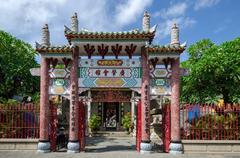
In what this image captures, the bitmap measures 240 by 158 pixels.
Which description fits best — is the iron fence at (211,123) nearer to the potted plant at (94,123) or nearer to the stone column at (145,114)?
the stone column at (145,114)

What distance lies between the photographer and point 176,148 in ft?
45.9

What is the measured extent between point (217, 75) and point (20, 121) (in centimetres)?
1333

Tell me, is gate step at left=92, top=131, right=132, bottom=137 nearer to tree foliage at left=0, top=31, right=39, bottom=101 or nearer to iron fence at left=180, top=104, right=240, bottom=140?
tree foliage at left=0, top=31, right=39, bottom=101

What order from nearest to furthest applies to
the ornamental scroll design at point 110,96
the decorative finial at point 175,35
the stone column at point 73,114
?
the stone column at point 73,114 < the decorative finial at point 175,35 < the ornamental scroll design at point 110,96

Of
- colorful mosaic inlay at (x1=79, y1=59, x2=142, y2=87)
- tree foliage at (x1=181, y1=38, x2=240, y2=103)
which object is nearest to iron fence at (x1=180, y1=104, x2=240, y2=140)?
colorful mosaic inlay at (x1=79, y1=59, x2=142, y2=87)

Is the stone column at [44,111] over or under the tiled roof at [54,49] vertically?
under

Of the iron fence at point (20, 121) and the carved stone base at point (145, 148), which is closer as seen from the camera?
the carved stone base at point (145, 148)

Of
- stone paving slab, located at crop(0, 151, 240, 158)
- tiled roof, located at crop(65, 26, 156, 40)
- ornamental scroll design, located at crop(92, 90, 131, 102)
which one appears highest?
tiled roof, located at crop(65, 26, 156, 40)

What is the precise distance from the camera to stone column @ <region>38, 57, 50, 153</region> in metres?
14.1

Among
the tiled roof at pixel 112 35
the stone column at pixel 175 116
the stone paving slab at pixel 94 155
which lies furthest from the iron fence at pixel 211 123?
the tiled roof at pixel 112 35

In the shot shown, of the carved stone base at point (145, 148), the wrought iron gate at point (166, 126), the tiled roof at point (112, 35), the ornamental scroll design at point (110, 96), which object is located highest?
the tiled roof at point (112, 35)

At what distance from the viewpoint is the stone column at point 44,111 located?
46.4ft

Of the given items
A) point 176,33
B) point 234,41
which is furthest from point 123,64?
point 234,41

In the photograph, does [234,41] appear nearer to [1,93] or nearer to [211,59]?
[211,59]
